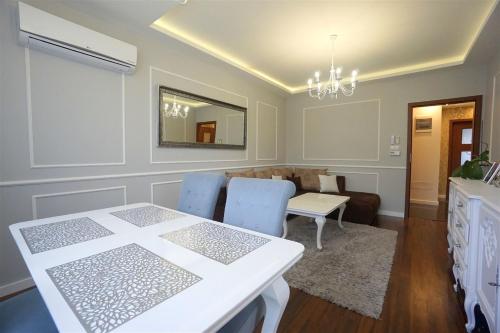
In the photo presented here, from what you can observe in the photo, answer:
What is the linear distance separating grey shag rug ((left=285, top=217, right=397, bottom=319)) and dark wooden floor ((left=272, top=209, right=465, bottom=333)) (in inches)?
2.7

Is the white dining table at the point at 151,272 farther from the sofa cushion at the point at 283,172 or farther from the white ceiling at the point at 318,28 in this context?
the sofa cushion at the point at 283,172

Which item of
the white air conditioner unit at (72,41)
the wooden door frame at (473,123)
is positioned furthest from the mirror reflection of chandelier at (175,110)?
the wooden door frame at (473,123)

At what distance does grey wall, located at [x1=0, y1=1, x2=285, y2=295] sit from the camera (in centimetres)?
175

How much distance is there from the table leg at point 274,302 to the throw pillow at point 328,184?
347 cm

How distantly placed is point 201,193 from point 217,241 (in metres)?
0.76

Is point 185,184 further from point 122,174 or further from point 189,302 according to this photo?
point 189,302

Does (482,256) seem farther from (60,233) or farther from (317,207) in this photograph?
(60,233)

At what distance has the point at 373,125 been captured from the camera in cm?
421

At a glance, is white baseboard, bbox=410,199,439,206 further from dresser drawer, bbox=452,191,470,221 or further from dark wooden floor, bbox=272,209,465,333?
dresser drawer, bbox=452,191,470,221

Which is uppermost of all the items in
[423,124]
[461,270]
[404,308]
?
[423,124]

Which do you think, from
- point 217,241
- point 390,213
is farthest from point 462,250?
point 390,213

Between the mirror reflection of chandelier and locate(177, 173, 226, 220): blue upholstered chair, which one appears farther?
the mirror reflection of chandelier

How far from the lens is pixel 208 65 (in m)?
3.34

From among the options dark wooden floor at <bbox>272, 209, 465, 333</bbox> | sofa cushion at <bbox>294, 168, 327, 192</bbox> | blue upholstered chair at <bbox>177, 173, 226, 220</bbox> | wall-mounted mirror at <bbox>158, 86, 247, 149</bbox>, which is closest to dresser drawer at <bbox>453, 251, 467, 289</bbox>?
dark wooden floor at <bbox>272, 209, 465, 333</bbox>
